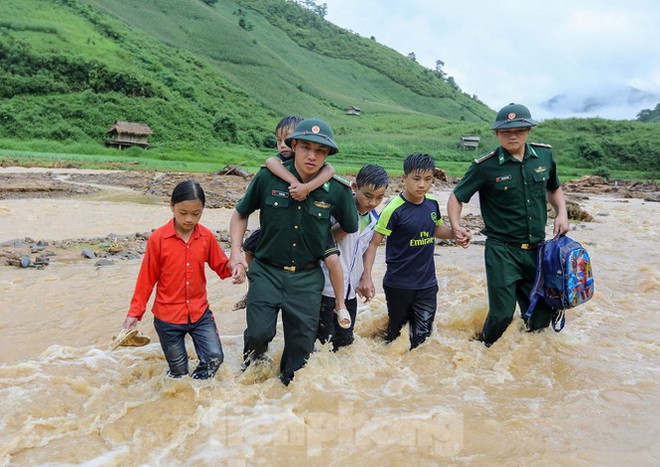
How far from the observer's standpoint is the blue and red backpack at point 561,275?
4227 millimetres

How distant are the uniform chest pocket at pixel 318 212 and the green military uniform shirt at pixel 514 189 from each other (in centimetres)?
150

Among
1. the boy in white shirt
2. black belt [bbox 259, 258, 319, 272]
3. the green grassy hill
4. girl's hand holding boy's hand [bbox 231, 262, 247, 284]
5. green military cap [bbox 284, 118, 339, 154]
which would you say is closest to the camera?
green military cap [bbox 284, 118, 339, 154]

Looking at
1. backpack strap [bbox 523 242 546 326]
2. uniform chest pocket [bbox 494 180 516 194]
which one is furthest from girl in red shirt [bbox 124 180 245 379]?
backpack strap [bbox 523 242 546 326]

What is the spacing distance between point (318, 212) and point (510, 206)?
6.08ft

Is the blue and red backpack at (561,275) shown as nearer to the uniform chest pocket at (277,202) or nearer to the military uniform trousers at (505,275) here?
the military uniform trousers at (505,275)

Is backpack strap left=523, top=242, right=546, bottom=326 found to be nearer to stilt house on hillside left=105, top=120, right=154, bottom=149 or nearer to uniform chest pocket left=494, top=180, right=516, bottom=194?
uniform chest pocket left=494, top=180, right=516, bottom=194

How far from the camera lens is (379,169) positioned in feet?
13.8

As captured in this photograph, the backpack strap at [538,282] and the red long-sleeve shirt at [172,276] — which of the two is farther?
the backpack strap at [538,282]

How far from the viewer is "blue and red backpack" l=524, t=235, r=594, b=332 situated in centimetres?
423

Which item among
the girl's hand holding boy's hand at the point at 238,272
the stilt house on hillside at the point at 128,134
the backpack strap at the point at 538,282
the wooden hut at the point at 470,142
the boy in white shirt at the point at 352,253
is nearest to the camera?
the girl's hand holding boy's hand at the point at 238,272

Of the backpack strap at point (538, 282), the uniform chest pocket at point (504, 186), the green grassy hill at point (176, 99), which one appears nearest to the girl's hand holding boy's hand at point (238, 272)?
the uniform chest pocket at point (504, 186)

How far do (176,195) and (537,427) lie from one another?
9.52ft

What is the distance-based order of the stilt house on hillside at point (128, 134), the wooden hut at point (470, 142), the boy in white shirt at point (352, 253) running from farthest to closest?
the wooden hut at point (470, 142), the stilt house on hillside at point (128, 134), the boy in white shirt at point (352, 253)

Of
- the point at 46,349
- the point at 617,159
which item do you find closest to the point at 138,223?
the point at 46,349
